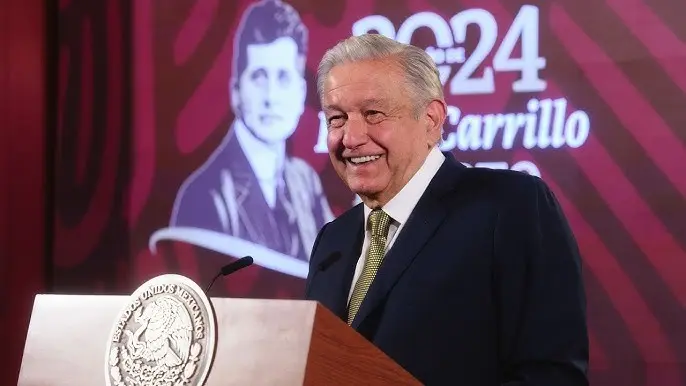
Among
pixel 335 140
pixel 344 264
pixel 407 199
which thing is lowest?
pixel 344 264

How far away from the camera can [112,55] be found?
3568 millimetres

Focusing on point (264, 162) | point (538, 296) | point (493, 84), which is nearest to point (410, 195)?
point (538, 296)

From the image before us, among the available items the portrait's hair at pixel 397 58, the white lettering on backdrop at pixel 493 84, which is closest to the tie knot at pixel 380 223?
the portrait's hair at pixel 397 58

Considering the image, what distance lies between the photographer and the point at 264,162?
3.26 meters

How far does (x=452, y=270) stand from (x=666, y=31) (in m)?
1.46

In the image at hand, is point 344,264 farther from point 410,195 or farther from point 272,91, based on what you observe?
point 272,91

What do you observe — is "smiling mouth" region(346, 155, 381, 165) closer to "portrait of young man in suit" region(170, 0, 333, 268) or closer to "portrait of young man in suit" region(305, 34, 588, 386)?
"portrait of young man in suit" region(305, 34, 588, 386)

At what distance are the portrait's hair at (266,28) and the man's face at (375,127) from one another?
1464mm

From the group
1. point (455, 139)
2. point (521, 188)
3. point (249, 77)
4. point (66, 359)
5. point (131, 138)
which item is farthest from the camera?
point (131, 138)

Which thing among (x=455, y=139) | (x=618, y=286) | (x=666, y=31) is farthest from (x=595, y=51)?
(x=618, y=286)

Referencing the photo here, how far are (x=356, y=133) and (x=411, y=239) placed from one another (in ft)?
0.76

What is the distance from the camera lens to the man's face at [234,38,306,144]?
10.6 feet

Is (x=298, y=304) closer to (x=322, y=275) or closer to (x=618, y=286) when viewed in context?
(x=322, y=275)

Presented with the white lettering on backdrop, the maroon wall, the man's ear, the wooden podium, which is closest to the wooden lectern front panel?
the wooden podium
